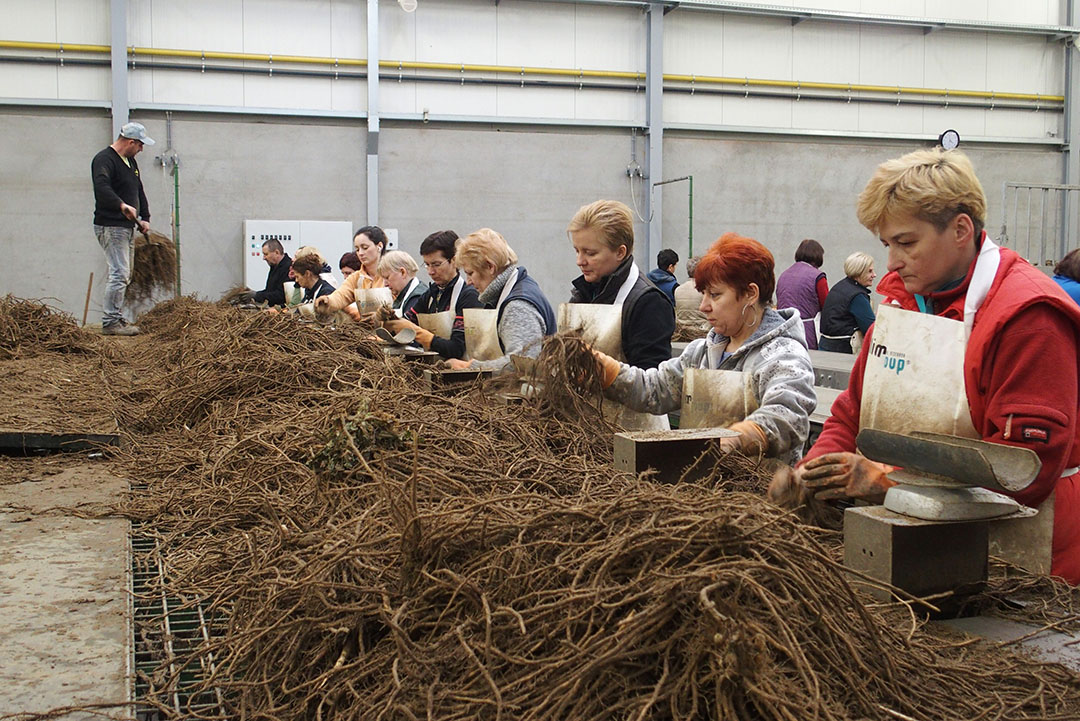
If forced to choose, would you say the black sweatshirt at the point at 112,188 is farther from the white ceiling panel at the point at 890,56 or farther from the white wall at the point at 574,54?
the white ceiling panel at the point at 890,56

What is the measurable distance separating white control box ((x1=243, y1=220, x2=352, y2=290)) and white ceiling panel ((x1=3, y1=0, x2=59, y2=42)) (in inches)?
114

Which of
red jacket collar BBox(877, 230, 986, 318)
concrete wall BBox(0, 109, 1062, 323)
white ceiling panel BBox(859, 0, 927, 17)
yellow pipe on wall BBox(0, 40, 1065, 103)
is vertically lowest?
red jacket collar BBox(877, 230, 986, 318)

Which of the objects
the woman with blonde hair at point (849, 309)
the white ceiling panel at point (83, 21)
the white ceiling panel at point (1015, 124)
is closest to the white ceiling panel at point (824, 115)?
the white ceiling panel at point (1015, 124)

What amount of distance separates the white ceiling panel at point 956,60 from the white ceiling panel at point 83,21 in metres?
10.3

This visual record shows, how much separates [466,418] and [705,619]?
2.14 meters

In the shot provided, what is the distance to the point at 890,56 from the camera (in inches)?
510

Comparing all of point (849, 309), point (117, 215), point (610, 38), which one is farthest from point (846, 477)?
point (610, 38)

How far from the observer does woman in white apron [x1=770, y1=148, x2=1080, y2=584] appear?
5.79 feet

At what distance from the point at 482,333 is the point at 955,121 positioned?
36.3 feet

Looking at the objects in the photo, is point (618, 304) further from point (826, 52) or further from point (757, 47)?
point (826, 52)

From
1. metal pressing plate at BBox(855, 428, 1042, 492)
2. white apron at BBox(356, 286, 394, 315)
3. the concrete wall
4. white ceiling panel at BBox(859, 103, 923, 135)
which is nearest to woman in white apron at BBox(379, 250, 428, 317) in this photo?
white apron at BBox(356, 286, 394, 315)

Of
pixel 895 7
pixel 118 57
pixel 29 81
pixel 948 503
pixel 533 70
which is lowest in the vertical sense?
pixel 948 503

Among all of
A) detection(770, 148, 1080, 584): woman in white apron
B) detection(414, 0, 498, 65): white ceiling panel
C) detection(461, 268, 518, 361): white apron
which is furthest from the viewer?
detection(414, 0, 498, 65): white ceiling panel

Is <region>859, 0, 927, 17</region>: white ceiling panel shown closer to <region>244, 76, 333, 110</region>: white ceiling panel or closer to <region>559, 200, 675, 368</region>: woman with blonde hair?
<region>244, 76, 333, 110</region>: white ceiling panel
